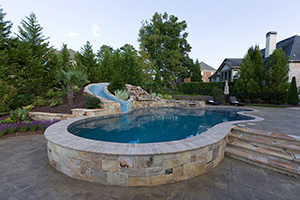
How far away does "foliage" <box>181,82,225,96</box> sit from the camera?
59.5 feet

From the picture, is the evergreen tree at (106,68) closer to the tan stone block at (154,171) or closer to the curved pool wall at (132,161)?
the curved pool wall at (132,161)

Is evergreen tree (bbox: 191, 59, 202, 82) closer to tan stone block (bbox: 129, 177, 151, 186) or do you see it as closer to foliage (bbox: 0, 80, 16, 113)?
foliage (bbox: 0, 80, 16, 113)

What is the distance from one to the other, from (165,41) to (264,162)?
24956 mm

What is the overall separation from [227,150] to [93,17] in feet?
48.2

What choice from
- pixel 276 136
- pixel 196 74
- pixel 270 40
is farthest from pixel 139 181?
pixel 196 74

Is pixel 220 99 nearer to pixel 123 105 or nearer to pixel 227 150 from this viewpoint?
pixel 123 105

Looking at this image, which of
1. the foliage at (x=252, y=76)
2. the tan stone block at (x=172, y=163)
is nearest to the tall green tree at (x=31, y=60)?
the tan stone block at (x=172, y=163)

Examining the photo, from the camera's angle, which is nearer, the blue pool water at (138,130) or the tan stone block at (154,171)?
the tan stone block at (154,171)

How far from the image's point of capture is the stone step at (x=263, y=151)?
3.12 metres

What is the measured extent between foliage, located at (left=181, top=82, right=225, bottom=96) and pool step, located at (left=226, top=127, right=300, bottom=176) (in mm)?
14627

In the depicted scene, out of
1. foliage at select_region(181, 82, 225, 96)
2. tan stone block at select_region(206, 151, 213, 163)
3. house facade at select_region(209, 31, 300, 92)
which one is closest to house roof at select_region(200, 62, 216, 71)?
house facade at select_region(209, 31, 300, 92)

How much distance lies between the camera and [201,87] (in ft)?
65.5

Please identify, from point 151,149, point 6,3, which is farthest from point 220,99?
point 6,3

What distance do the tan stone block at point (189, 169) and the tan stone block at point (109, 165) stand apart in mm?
1319
